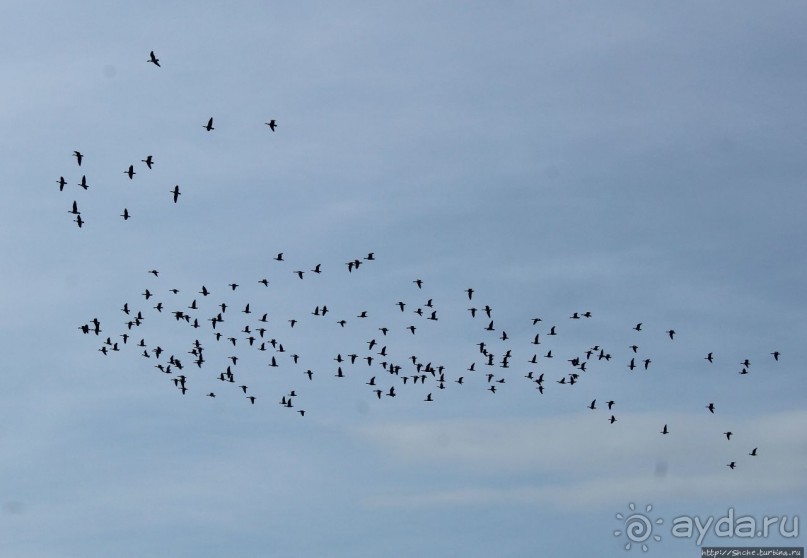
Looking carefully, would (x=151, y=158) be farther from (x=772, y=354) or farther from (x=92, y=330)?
(x=772, y=354)

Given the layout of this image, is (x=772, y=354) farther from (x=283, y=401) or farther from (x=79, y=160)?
(x=79, y=160)

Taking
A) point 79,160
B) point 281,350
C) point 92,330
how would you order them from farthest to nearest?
point 281,350 → point 92,330 → point 79,160

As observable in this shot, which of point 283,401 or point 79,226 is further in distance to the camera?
point 283,401

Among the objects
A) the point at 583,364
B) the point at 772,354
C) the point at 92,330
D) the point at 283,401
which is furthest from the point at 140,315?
the point at 772,354

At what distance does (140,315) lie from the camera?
182250 mm

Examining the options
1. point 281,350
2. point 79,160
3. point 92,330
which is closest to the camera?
point 79,160

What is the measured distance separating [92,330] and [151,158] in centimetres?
2127

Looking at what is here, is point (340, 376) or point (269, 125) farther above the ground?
point (269, 125)

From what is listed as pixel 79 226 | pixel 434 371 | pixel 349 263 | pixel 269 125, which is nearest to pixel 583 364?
pixel 434 371

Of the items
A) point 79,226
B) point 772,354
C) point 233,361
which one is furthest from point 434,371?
point 79,226

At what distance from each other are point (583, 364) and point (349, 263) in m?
29.6

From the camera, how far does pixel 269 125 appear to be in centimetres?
16450

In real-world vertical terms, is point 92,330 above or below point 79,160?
below

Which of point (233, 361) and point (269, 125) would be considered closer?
point (269, 125)
